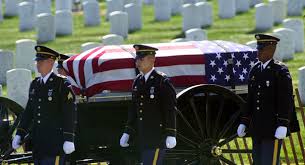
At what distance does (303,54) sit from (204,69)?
936 cm

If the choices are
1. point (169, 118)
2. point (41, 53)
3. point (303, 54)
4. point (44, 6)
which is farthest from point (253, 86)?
point (44, 6)

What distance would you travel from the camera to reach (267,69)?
28.4 feet

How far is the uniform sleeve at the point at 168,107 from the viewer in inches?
333

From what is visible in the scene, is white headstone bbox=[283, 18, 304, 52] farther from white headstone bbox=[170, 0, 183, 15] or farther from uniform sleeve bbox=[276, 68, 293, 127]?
uniform sleeve bbox=[276, 68, 293, 127]

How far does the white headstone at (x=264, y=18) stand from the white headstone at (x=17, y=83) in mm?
7798

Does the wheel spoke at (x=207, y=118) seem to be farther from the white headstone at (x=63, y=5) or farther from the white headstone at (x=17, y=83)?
the white headstone at (x=63, y=5)

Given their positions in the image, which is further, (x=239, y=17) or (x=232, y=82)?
(x=239, y=17)

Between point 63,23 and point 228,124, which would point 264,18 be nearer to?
point 63,23

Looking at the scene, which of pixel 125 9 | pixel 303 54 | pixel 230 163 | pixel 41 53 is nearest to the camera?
pixel 41 53

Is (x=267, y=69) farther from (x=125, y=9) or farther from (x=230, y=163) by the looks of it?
(x=125, y=9)

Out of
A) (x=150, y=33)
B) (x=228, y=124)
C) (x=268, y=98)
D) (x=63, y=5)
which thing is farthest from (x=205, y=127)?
(x=63, y=5)

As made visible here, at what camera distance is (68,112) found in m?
8.27

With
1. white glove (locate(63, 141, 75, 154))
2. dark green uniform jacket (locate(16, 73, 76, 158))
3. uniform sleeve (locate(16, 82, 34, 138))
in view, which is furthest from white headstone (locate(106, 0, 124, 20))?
white glove (locate(63, 141, 75, 154))

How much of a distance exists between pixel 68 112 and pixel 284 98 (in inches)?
74.2
